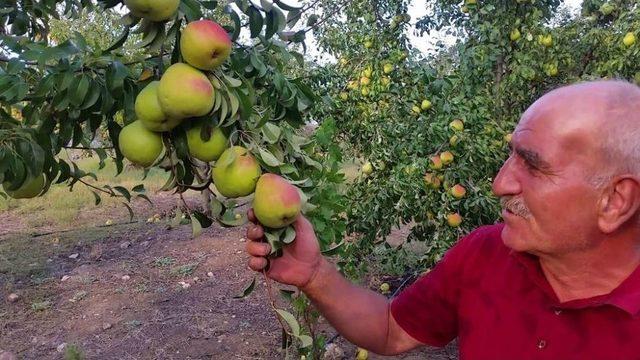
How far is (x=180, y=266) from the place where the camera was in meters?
6.17

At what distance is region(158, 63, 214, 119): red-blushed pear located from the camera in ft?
3.28

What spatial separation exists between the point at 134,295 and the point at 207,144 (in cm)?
472

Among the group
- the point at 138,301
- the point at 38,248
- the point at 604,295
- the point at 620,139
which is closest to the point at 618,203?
the point at 620,139

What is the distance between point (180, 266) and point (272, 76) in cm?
504

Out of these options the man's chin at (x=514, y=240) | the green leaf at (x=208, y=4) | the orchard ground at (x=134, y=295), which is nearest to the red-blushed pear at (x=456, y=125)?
the orchard ground at (x=134, y=295)

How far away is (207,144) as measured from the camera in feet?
3.61

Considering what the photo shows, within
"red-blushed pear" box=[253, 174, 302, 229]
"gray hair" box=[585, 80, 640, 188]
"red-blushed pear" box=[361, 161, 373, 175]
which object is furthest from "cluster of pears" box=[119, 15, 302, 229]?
"red-blushed pear" box=[361, 161, 373, 175]

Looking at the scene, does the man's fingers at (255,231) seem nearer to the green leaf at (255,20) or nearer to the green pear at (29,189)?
the green leaf at (255,20)

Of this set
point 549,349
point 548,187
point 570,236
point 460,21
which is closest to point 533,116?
point 548,187

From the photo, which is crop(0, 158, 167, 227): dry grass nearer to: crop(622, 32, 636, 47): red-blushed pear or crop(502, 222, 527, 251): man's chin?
crop(622, 32, 636, 47): red-blushed pear

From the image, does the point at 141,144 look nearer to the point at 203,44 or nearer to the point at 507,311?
the point at 203,44

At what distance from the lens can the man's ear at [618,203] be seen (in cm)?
123

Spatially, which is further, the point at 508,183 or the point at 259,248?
the point at 508,183

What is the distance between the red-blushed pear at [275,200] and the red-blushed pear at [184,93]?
0.18 meters
